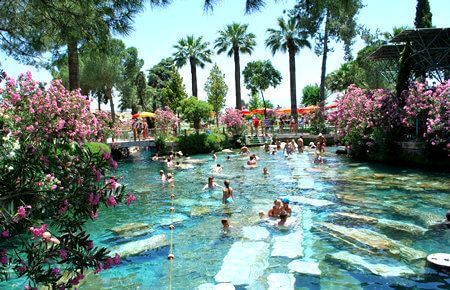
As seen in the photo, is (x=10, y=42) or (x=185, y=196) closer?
(x=10, y=42)

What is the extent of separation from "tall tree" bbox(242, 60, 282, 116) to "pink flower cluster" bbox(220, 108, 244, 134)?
19.5 m

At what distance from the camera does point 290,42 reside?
4325 cm

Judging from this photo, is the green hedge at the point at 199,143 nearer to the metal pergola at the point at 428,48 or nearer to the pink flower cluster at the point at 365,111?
the pink flower cluster at the point at 365,111

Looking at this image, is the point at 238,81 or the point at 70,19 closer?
the point at 70,19

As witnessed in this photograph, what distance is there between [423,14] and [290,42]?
14.0 meters

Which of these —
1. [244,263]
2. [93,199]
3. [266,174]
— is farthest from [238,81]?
[93,199]

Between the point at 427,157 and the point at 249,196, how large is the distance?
1133 cm

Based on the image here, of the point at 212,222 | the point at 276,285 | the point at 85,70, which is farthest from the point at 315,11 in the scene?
the point at 85,70

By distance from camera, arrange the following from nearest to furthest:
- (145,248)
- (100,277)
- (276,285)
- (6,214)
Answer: (6,214) → (276,285) → (100,277) → (145,248)

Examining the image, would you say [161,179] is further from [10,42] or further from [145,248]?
[10,42]

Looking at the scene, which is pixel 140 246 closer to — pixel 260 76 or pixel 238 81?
pixel 238 81

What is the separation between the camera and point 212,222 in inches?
540

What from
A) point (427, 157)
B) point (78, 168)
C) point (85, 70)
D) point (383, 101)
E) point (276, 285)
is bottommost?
point (276, 285)

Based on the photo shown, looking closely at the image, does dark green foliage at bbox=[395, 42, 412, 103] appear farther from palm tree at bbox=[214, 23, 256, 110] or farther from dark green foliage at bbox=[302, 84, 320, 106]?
dark green foliage at bbox=[302, 84, 320, 106]
